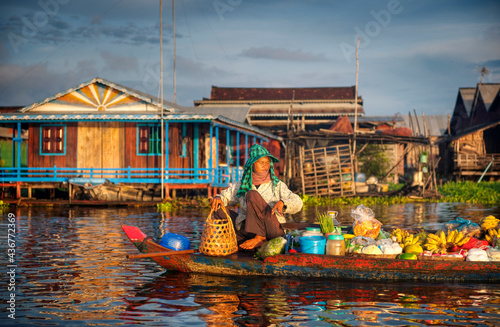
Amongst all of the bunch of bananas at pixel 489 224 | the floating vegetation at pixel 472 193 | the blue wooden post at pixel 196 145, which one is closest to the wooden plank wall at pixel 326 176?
the floating vegetation at pixel 472 193

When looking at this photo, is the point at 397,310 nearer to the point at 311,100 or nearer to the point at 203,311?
the point at 203,311

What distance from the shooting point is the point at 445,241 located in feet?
24.1

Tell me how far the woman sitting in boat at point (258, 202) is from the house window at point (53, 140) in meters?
14.9

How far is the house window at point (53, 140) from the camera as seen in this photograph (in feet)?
69.0

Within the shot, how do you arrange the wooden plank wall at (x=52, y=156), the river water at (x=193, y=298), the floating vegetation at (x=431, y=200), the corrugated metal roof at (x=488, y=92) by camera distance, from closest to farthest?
the river water at (x=193, y=298) < the floating vegetation at (x=431, y=200) < the wooden plank wall at (x=52, y=156) < the corrugated metal roof at (x=488, y=92)

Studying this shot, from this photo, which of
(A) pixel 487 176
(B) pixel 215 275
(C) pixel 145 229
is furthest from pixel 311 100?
(B) pixel 215 275

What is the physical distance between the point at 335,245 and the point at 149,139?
14.7 meters

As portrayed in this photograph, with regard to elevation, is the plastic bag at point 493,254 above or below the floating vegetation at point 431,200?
below

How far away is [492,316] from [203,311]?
8.96 ft

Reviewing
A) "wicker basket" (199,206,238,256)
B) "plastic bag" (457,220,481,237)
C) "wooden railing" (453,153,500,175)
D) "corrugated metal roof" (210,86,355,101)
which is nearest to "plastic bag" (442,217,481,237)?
"plastic bag" (457,220,481,237)

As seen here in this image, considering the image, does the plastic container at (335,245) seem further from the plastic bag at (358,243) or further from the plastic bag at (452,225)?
the plastic bag at (452,225)

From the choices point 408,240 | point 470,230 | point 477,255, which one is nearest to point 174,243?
point 408,240

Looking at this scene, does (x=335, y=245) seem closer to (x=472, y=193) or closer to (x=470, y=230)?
(x=470, y=230)

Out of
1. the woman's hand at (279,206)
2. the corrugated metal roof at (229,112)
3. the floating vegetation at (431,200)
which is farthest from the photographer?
the corrugated metal roof at (229,112)
